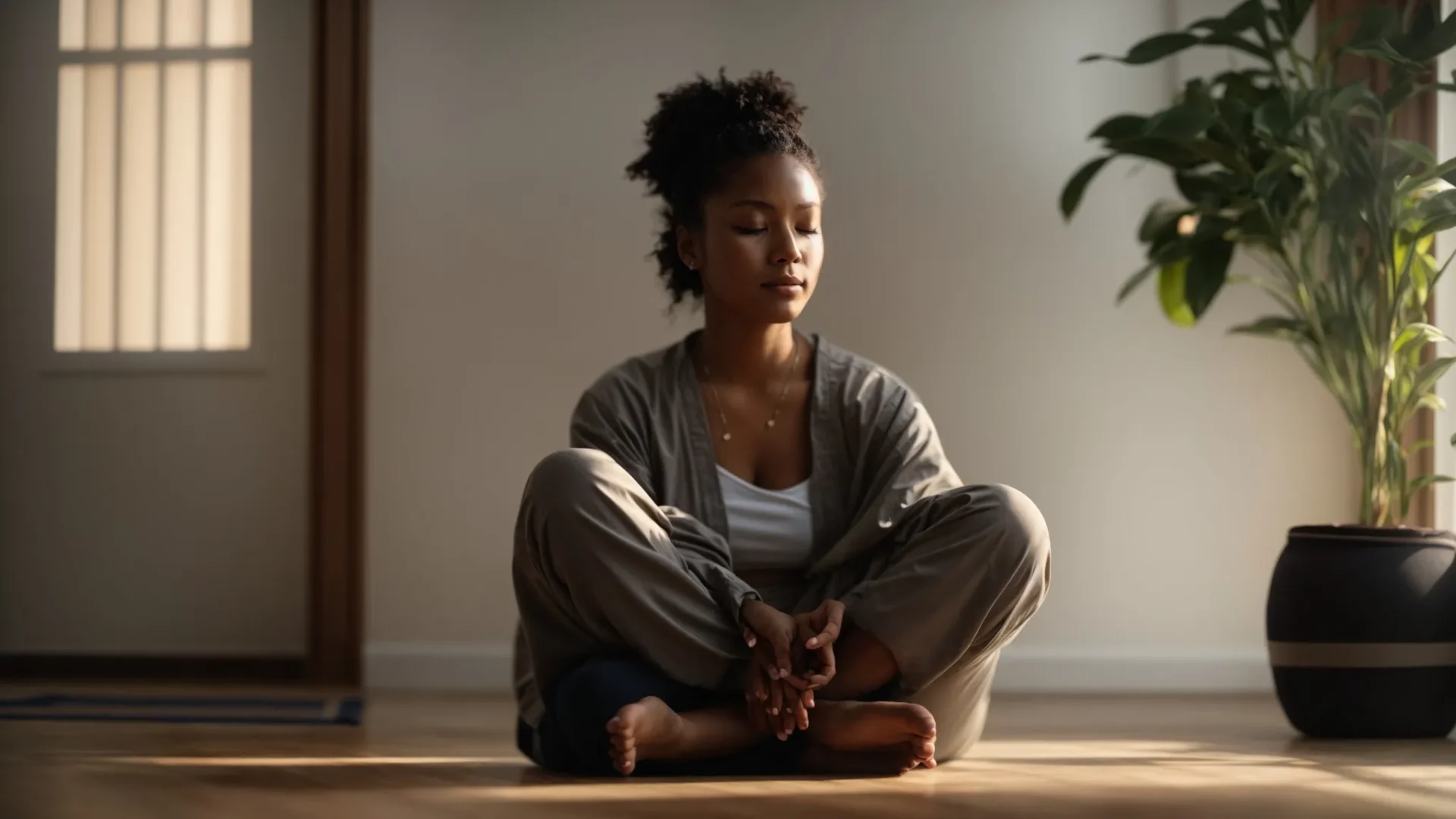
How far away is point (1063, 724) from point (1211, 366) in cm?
105

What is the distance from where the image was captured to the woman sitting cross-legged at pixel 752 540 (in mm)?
1771

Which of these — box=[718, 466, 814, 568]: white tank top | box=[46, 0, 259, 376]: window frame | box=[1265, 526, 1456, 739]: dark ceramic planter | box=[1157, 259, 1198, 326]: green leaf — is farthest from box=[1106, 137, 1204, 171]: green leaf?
box=[46, 0, 259, 376]: window frame

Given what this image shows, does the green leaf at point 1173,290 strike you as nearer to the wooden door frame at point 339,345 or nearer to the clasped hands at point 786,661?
the clasped hands at point 786,661

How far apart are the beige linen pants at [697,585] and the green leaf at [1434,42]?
116 centimetres

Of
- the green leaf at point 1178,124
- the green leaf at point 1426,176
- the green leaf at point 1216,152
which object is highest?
the green leaf at point 1178,124

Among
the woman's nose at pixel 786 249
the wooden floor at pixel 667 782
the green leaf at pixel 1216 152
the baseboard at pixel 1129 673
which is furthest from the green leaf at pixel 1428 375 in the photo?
the woman's nose at pixel 786 249

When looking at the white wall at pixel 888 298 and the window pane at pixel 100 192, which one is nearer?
the white wall at pixel 888 298

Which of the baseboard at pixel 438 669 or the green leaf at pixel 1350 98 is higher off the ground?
the green leaf at pixel 1350 98

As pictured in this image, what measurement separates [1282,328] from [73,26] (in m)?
2.67

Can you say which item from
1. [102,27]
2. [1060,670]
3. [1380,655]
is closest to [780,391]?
[1380,655]

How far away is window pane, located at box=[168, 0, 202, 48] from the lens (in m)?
3.57

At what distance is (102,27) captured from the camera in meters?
3.58

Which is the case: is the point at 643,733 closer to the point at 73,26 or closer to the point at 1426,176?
the point at 1426,176

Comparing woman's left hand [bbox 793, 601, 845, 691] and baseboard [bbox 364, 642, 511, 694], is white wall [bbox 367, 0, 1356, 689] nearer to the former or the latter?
baseboard [bbox 364, 642, 511, 694]
